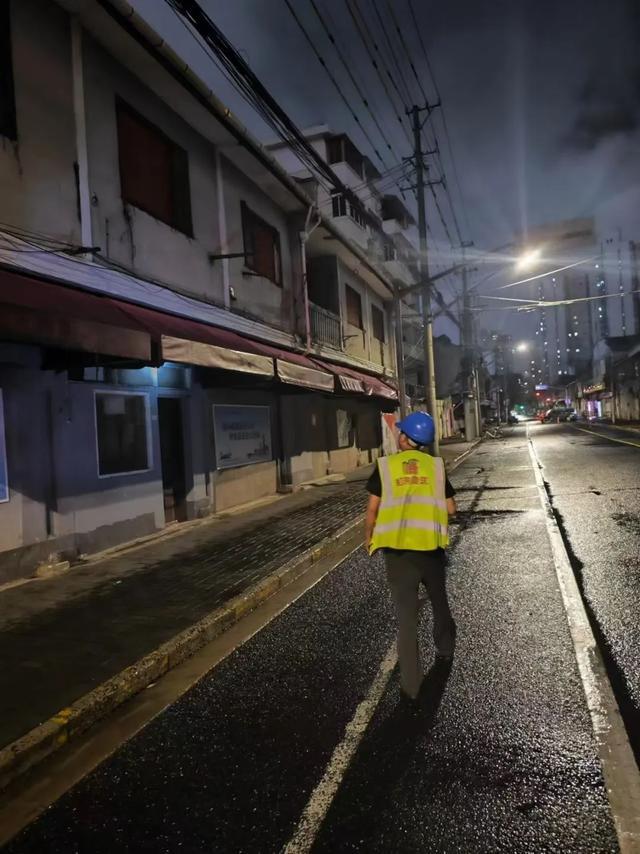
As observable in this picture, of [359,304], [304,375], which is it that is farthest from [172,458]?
[359,304]

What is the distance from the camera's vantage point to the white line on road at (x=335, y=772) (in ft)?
8.66

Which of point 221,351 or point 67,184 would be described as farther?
point 221,351

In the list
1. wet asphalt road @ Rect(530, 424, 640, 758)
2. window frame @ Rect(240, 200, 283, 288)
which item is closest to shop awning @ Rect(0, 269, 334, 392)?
window frame @ Rect(240, 200, 283, 288)

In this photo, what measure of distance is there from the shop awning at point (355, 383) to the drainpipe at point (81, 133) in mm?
7288

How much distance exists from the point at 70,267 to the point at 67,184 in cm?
110

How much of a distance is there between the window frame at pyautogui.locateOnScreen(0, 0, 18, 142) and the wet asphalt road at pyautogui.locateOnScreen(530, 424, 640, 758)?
798 centimetres

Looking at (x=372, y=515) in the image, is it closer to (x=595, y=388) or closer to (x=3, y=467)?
(x=3, y=467)

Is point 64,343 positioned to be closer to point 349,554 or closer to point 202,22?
point 202,22

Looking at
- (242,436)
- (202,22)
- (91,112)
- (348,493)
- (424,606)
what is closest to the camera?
(424,606)

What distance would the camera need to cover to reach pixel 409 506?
407cm

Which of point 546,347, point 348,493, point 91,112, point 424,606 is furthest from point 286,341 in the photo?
point 546,347

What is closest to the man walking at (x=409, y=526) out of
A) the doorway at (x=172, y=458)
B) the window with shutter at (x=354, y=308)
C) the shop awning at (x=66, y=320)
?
the shop awning at (x=66, y=320)

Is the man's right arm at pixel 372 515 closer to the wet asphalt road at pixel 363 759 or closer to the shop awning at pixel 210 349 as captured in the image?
the wet asphalt road at pixel 363 759

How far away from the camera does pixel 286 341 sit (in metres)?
14.5
